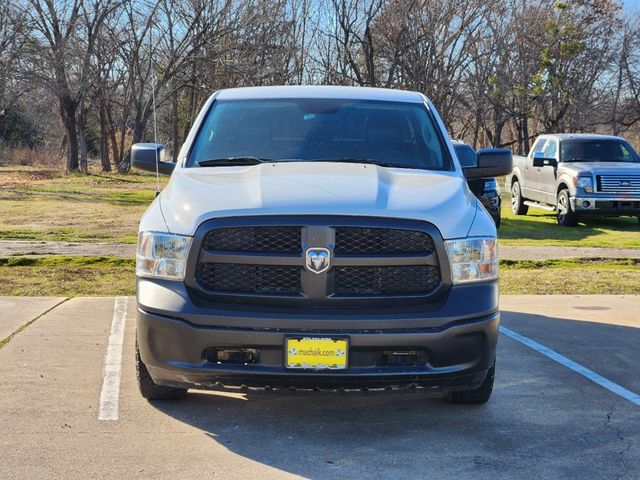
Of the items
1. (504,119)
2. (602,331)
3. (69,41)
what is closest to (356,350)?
(602,331)

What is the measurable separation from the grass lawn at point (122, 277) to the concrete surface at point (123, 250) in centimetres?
67

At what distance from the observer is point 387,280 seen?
4.48 meters

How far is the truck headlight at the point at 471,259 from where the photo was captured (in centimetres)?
452

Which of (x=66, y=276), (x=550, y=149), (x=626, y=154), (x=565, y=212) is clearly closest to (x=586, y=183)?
(x=565, y=212)

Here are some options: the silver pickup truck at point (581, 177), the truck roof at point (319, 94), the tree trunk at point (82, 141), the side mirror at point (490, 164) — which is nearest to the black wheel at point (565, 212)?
the silver pickup truck at point (581, 177)

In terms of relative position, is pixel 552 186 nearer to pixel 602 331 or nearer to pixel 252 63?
pixel 602 331

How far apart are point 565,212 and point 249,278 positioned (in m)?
15.8

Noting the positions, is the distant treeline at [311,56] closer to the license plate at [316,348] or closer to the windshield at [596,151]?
the windshield at [596,151]

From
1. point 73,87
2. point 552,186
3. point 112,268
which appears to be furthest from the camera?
point 73,87

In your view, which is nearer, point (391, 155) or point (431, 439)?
point (431, 439)

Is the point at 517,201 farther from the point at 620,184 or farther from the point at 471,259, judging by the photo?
the point at 471,259

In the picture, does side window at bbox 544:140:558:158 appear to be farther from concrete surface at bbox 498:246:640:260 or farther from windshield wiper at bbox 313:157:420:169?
windshield wiper at bbox 313:157:420:169

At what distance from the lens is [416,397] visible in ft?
18.0

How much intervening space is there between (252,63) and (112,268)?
28.6 metres
